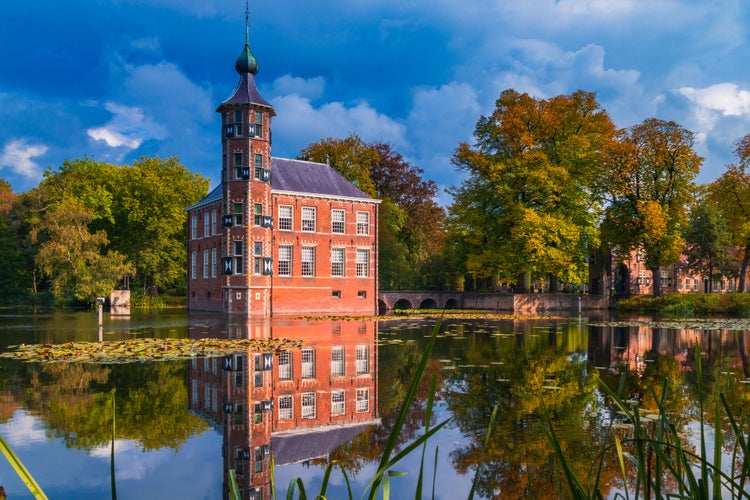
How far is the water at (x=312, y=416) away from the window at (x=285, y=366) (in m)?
0.04

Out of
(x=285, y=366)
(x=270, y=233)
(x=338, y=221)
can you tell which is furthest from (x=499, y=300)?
(x=285, y=366)

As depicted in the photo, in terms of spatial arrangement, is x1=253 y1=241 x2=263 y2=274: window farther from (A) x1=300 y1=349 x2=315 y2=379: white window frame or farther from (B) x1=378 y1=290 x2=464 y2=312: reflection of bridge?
(A) x1=300 y1=349 x2=315 y2=379: white window frame

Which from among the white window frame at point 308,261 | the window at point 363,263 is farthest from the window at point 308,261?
the window at point 363,263

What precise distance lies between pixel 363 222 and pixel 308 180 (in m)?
4.39

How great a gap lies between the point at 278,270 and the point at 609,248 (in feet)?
82.2

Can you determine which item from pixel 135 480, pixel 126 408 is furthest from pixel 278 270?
pixel 135 480

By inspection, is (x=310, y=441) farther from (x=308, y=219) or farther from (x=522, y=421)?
(x=308, y=219)

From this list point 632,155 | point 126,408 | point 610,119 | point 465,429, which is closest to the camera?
point 465,429

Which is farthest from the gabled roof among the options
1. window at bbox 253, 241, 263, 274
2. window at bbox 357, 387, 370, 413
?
window at bbox 357, 387, 370, 413

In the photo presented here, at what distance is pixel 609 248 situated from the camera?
4694cm

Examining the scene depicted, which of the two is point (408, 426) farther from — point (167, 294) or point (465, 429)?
point (167, 294)

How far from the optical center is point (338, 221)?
39.5 m

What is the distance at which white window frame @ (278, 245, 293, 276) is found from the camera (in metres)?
37.3

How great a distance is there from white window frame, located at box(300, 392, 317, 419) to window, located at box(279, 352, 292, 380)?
152 centimetres
